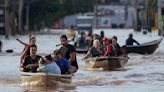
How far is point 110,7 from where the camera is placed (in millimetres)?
180375

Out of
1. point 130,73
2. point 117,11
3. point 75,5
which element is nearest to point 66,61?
point 130,73

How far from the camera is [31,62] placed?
20.4 metres

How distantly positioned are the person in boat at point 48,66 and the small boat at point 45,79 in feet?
0.38

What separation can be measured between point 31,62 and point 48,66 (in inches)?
37.4

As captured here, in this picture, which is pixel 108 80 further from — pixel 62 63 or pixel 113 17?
pixel 113 17

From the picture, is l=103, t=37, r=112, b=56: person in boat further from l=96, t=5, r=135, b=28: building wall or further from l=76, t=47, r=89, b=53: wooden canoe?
l=96, t=5, r=135, b=28: building wall

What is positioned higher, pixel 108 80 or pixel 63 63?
pixel 63 63

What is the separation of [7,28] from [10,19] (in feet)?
14.5

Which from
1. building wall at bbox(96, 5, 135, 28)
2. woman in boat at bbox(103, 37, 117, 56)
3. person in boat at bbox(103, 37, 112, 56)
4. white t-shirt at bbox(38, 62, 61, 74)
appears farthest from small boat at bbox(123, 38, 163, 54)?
building wall at bbox(96, 5, 135, 28)

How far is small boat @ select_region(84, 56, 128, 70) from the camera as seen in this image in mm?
28248

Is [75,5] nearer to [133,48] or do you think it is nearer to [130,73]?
[133,48]

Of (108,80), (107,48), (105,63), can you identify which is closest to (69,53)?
(108,80)

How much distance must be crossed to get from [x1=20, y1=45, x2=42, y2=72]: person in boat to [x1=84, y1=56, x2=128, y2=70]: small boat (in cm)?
764

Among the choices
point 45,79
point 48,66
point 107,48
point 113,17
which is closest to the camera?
point 48,66
